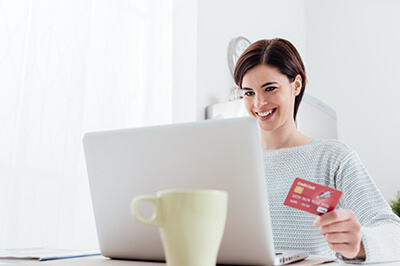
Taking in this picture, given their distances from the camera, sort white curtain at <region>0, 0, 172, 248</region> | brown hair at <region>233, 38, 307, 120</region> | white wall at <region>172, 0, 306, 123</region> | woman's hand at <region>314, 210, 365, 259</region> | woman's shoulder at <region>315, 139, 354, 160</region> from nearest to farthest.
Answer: woman's hand at <region>314, 210, 365, 259</region>
woman's shoulder at <region>315, 139, 354, 160</region>
brown hair at <region>233, 38, 307, 120</region>
white curtain at <region>0, 0, 172, 248</region>
white wall at <region>172, 0, 306, 123</region>

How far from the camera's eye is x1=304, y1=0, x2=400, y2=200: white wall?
3094 mm

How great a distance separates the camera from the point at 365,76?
328 centimetres

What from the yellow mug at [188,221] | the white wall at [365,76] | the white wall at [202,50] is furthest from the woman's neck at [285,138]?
the white wall at [365,76]

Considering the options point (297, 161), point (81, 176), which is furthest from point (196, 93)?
point (297, 161)

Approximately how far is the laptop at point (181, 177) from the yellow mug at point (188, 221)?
0.52 ft

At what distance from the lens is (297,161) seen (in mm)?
1344

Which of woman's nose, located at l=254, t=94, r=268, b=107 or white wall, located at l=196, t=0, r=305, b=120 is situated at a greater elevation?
white wall, located at l=196, t=0, r=305, b=120

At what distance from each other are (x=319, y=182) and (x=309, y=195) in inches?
26.4

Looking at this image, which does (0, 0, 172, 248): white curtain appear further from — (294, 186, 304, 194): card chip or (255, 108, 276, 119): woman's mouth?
(294, 186, 304, 194): card chip

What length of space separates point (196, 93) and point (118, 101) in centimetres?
57

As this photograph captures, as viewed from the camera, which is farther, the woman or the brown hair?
the brown hair

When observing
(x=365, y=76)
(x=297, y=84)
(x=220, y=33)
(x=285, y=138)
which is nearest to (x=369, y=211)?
(x=285, y=138)

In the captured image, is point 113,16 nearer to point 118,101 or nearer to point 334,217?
point 118,101

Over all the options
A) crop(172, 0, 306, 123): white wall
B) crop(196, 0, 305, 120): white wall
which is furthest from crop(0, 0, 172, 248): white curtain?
crop(196, 0, 305, 120): white wall
